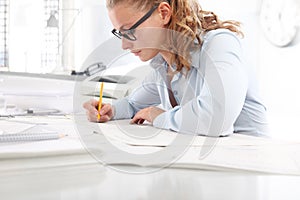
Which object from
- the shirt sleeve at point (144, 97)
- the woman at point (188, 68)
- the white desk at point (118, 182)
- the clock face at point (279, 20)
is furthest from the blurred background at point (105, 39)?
the white desk at point (118, 182)

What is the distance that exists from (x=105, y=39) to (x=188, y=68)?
1512mm

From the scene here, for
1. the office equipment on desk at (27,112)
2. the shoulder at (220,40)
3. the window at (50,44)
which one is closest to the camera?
the shoulder at (220,40)

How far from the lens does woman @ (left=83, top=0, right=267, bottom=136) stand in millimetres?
880

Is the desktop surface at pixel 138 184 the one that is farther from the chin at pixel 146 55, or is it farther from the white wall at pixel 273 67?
the white wall at pixel 273 67

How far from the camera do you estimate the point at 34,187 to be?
39 cm

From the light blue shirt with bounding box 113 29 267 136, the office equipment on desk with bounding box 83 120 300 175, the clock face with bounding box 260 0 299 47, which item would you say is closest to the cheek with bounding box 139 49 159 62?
the light blue shirt with bounding box 113 29 267 136

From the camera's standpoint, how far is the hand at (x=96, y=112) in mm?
1091

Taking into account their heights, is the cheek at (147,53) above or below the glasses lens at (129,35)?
below

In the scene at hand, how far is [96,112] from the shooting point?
3.62ft

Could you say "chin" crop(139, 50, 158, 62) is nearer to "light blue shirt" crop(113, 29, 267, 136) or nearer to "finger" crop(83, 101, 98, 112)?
"light blue shirt" crop(113, 29, 267, 136)

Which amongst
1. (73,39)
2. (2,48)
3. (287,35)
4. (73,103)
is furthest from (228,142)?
(2,48)

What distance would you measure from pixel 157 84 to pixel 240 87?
46cm

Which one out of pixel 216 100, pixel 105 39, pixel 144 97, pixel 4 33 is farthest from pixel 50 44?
pixel 216 100

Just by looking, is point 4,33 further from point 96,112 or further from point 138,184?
point 138,184
